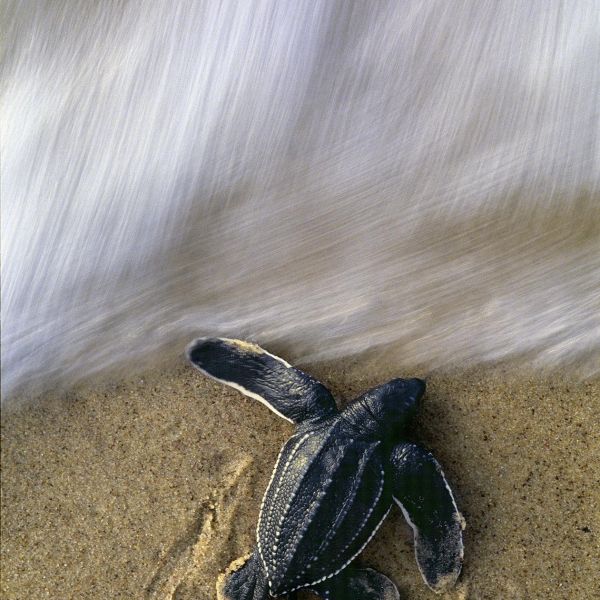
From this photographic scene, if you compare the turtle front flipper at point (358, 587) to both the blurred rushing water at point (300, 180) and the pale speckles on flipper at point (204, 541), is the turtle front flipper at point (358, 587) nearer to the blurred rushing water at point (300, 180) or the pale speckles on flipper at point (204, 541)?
the pale speckles on flipper at point (204, 541)

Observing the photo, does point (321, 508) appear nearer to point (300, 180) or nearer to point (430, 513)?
point (430, 513)

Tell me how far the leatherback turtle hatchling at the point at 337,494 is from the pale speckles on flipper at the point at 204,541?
0.09 m

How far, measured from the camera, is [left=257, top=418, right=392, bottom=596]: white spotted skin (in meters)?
1.41

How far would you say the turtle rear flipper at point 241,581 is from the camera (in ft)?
4.99

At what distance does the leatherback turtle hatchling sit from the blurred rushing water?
16 cm

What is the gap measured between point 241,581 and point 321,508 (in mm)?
367

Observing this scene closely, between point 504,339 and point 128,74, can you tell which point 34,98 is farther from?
point 504,339

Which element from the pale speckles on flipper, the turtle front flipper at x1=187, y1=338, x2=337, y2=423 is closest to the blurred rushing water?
the turtle front flipper at x1=187, y1=338, x2=337, y2=423

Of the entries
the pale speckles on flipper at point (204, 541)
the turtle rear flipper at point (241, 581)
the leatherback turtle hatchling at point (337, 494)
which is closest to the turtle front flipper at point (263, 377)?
the leatherback turtle hatchling at point (337, 494)

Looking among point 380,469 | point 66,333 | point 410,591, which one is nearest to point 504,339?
point 380,469

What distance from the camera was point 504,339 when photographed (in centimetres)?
155

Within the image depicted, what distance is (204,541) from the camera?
1.58 metres

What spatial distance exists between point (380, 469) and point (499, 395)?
15.7 inches

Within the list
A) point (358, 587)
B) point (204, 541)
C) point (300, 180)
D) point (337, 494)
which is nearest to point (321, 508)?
point (337, 494)
